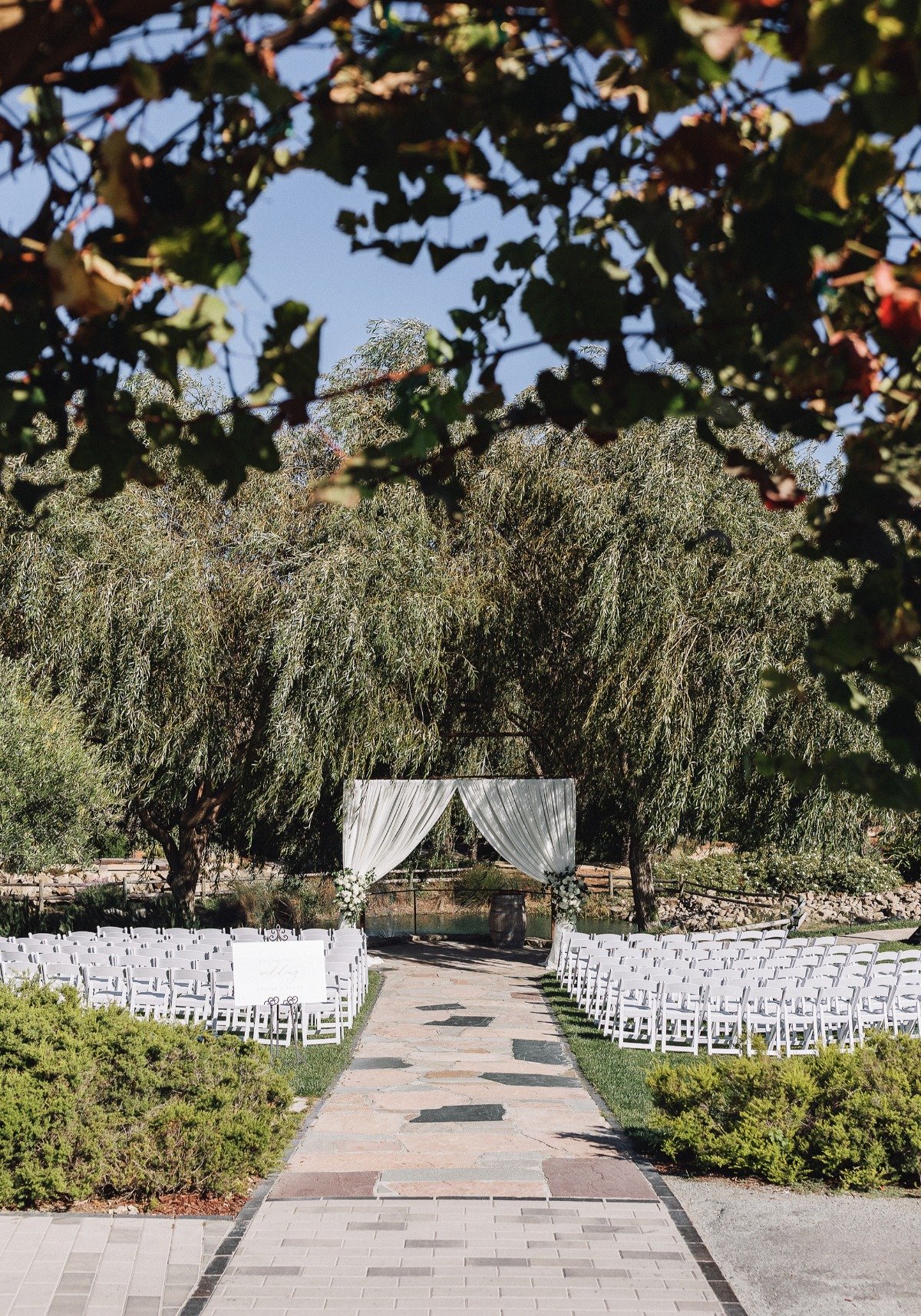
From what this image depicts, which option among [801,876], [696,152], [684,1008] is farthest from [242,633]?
[801,876]

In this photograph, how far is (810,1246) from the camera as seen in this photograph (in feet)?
18.9

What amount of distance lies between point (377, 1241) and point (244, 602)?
12350 millimetres

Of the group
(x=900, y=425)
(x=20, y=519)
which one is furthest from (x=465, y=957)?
(x=900, y=425)

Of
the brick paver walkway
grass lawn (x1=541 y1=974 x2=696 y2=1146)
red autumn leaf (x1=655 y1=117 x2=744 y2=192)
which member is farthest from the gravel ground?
red autumn leaf (x1=655 y1=117 x2=744 y2=192)

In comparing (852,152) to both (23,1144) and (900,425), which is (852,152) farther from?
(23,1144)

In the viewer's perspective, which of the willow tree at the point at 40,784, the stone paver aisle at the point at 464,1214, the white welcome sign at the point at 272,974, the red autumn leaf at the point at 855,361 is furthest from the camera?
the willow tree at the point at 40,784

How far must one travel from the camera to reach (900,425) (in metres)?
2.19

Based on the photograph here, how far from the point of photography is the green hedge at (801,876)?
28.0 meters

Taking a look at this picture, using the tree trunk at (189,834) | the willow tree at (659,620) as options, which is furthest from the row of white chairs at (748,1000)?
the tree trunk at (189,834)

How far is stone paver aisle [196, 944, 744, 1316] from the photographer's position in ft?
16.5

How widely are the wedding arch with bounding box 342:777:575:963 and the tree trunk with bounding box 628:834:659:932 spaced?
1942 mm

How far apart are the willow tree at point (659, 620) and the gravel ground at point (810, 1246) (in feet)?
32.6

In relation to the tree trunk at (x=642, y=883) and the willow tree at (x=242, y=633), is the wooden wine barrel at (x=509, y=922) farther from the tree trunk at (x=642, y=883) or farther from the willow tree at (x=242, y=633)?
the willow tree at (x=242, y=633)

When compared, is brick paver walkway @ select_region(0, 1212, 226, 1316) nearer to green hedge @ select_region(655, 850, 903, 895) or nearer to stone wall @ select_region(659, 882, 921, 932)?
stone wall @ select_region(659, 882, 921, 932)
